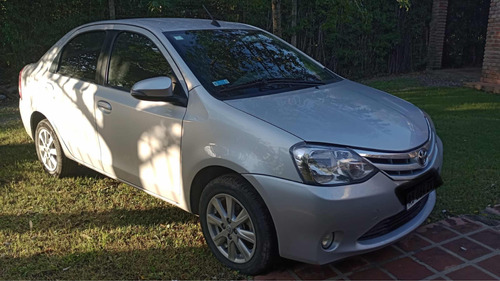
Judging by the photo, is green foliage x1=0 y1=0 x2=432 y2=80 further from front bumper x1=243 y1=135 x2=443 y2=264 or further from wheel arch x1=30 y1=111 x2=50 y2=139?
front bumper x1=243 y1=135 x2=443 y2=264

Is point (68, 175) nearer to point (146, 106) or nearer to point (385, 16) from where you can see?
point (146, 106)

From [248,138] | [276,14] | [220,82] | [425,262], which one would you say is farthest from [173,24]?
[276,14]

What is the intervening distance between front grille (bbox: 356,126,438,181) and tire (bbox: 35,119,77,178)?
3.33m

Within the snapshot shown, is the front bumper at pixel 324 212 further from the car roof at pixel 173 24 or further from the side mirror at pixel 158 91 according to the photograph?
the car roof at pixel 173 24

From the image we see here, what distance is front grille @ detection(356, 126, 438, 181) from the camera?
2762 millimetres

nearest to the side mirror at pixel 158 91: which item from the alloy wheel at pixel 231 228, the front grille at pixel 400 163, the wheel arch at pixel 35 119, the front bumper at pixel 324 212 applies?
the alloy wheel at pixel 231 228

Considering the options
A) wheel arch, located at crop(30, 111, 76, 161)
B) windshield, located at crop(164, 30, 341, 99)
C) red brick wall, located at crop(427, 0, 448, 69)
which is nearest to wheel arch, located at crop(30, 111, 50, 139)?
wheel arch, located at crop(30, 111, 76, 161)

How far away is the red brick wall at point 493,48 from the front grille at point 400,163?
7.45 m

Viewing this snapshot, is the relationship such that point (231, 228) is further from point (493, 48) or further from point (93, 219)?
point (493, 48)

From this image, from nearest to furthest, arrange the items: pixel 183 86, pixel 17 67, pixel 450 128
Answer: pixel 183 86
pixel 450 128
pixel 17 67

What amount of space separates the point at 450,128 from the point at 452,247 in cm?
358

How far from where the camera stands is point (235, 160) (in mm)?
2896

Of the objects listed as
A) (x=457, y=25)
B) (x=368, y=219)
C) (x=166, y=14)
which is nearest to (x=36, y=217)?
(x=368, y=219)

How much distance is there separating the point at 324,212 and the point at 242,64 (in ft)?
5.04
